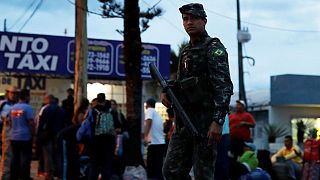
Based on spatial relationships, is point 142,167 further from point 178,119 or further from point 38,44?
point 38,44

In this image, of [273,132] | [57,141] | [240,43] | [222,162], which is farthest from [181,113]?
[240,43]

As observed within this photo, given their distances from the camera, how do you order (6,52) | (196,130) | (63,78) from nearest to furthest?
1. (196,130)
2. (6,52)
3. (63,78)

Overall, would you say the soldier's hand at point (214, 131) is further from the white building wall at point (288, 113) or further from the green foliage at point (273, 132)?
the white building wall at point (288, 113)

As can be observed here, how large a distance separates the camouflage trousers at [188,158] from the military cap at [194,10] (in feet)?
3.27

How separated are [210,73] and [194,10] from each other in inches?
20.9

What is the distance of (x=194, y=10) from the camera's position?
5.03 metres

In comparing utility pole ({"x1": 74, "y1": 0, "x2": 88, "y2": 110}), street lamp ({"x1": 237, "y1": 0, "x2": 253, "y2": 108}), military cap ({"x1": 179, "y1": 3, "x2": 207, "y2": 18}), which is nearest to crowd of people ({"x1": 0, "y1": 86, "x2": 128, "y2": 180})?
utility pole ({"x1": 74, "y1": 0, "x2": 88, "y2": 110})

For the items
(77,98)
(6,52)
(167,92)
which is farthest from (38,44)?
(167,92)

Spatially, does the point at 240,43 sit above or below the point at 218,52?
above

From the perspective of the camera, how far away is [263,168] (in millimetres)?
11758

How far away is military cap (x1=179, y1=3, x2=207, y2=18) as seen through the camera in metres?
5.03

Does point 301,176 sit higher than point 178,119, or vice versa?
point 178,119

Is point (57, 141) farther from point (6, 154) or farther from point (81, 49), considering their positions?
point (81, 49)

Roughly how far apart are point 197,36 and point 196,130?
79 cm
